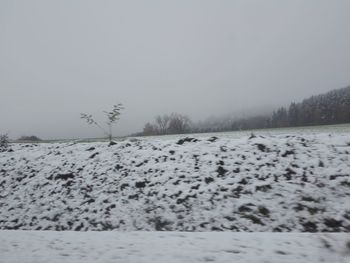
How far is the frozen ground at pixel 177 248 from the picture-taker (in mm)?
1509

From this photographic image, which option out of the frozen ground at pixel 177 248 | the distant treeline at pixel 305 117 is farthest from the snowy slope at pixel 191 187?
the distant treeline at pixel 305 117

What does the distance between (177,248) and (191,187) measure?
18.1ft

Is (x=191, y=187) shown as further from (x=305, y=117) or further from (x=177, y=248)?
(x=305, y=117)

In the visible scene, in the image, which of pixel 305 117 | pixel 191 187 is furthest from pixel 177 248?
pixel 305 117

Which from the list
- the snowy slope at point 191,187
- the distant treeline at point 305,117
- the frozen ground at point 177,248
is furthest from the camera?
the distant treeline at point 305,117

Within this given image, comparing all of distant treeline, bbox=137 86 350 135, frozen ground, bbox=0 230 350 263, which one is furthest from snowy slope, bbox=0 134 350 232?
distant treeline, bbox=137 86 350 135

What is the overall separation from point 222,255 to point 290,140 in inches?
320

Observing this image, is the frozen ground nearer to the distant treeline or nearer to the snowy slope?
the snowy slope

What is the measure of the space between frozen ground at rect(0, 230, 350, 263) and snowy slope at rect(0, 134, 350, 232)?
4080 mm

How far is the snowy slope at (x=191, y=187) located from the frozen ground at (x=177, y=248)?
408cm

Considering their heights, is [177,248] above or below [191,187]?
above

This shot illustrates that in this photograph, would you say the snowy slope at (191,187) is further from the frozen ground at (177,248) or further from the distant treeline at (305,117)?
the distant treeline at (305,117)

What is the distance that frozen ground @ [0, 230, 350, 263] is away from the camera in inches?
59.4

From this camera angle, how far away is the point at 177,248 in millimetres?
1669
